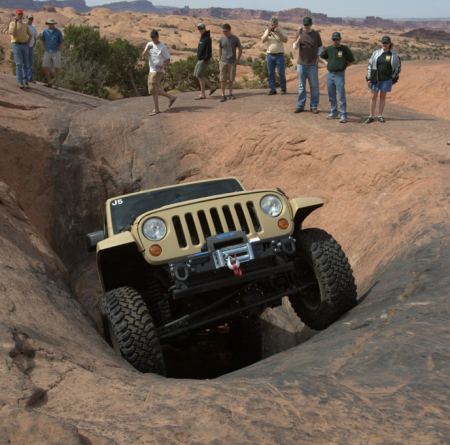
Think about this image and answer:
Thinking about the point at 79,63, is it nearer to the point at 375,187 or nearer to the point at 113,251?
the point at 375,187

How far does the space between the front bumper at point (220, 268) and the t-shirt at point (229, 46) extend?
303 inches

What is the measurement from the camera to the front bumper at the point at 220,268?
4.71 metres

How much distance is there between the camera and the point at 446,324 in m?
4.12

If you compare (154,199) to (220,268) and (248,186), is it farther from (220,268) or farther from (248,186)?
(248,186)

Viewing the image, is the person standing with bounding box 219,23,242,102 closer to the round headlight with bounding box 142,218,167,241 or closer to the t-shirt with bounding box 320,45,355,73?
the t-shirt with bounding box 320,45,355,73

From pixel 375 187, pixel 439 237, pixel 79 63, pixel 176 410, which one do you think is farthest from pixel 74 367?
pixel 79 63

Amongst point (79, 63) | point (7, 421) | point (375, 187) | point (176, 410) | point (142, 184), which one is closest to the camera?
point (7, 421)

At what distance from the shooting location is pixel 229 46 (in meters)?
11.7

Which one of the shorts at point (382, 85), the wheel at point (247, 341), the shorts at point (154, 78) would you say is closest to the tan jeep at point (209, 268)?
the wheel at point (247, 341)

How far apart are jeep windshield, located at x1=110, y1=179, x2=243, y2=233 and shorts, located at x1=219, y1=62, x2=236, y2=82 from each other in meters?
6.33

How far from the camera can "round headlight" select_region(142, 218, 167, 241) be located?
4.84 m

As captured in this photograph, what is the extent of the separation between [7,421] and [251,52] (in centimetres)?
5577

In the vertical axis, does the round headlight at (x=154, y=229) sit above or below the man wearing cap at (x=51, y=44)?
below

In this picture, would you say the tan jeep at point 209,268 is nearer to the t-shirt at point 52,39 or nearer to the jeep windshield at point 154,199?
the jeep windshield at point 154,199
